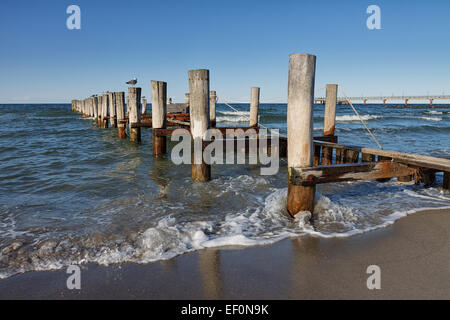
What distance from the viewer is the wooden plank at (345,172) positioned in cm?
407

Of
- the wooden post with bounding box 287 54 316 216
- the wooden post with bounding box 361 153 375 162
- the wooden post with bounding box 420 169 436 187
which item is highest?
the wooden post with bounding box 287 54 316 216

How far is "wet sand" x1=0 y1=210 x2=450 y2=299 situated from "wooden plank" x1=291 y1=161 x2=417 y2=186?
81 cm

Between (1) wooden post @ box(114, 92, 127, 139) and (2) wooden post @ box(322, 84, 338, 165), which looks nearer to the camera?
(2) wooden post @ box(322, 84, 338, 165)

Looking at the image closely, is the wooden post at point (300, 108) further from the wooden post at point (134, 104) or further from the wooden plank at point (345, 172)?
the wooden post at point (134, 104)

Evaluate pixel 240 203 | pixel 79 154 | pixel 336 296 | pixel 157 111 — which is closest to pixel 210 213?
pixel 240 203

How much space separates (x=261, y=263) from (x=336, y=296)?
837mm

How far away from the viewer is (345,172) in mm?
4320

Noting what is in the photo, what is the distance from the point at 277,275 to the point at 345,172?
80.0 inches

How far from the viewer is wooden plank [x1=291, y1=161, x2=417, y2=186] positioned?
4074 millimetres

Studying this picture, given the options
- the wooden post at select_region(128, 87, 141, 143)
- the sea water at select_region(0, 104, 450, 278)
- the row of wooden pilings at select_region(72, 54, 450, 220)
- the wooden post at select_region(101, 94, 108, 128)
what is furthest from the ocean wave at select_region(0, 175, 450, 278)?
the wooden post at select_region(101, 94, 108, 128)

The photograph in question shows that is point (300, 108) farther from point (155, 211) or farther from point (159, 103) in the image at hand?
point (159, 103)

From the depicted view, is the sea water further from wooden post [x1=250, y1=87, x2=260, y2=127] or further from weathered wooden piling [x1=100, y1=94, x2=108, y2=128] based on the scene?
weathered wooden piling [x1=100, y1=94, x2=108, y2=128]

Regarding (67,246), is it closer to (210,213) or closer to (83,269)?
(83,269)

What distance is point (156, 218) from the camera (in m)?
4.74
